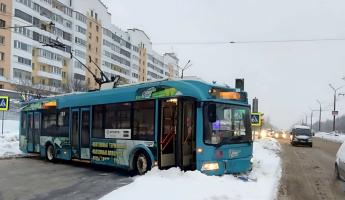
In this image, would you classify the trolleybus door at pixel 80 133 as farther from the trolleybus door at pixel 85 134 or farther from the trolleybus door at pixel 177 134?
the trolleybus door at pixel 177 134

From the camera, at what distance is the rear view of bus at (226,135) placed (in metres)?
12.7

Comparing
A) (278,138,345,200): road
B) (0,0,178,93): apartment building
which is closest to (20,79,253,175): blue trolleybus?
(278,138,345,200): road

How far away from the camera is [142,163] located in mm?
14438

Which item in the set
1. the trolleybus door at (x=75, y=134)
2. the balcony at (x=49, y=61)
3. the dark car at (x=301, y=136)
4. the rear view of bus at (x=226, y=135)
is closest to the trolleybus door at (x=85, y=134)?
the trolleybus door at (x=75, y=134)

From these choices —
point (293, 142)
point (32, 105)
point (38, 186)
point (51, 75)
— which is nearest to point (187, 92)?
point (38, 186)

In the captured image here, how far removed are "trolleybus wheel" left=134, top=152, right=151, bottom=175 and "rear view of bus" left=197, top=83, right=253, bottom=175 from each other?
6.92 feet

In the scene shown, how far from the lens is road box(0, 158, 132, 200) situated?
1126cm

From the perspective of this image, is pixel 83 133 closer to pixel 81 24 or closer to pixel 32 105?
pixel 32 105

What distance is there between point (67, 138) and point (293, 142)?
96.1ft

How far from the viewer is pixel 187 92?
43.2 ft

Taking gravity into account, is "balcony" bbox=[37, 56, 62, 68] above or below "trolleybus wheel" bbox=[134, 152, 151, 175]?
above

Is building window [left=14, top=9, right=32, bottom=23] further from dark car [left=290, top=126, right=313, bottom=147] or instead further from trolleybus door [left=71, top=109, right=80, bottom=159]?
trolleybus door [left=71, top=109, right=80, bottom=159]

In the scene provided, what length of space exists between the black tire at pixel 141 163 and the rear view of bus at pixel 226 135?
211 cm

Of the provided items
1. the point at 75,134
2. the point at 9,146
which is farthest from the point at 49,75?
the point at 75,134
